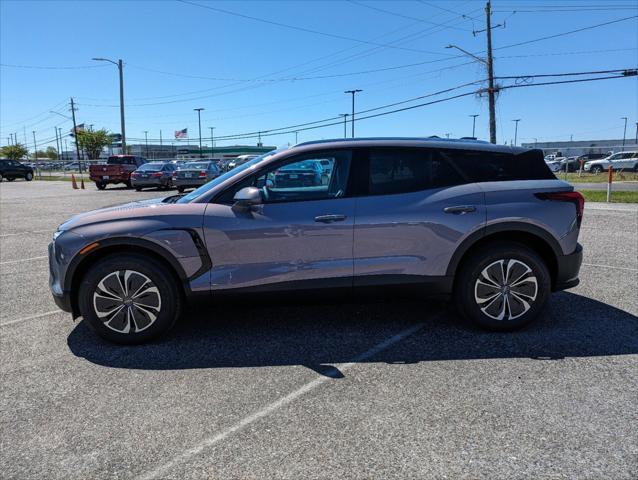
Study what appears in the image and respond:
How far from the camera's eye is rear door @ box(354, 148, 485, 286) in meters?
4.03

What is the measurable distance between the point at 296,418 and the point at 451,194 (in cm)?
230

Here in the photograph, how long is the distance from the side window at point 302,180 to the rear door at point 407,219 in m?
0.21

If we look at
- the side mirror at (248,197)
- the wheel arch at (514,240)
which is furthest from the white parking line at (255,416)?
the side mirror at (248,197)

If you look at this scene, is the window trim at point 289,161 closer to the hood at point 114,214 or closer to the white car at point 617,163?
the hood at point 114,214

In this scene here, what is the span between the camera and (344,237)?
13.1 ft

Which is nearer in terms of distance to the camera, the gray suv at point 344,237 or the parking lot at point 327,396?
the parking lot at point 327,396

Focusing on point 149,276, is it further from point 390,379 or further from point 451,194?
point 451,194

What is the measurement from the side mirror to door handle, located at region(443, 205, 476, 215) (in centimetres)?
157

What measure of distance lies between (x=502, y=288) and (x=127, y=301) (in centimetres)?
317

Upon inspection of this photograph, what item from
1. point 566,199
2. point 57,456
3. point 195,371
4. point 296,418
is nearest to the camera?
point 57,456

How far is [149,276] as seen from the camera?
3.93 meters

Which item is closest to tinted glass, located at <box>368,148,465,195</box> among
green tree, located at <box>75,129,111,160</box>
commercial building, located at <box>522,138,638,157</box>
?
commercial building, located at <box>522,138,638,157</box>

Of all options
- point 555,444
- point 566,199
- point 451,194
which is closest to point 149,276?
point 451,194

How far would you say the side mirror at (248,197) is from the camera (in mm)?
3816
